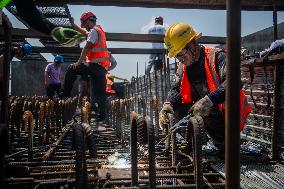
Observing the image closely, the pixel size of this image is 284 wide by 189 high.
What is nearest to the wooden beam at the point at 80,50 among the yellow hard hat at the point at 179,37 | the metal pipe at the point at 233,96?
the yellow hard hat at the point at 179,37

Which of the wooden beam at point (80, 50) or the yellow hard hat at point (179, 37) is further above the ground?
the wooden beam at point (80, 50)

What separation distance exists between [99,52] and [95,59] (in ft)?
0.64

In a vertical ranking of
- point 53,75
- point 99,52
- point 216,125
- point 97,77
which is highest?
point 99,52

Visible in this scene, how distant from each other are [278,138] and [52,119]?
4263 mm

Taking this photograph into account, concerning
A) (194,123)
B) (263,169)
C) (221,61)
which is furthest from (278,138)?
(194,123)

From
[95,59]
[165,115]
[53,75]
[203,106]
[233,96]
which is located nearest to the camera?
[233,96]

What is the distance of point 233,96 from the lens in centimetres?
117

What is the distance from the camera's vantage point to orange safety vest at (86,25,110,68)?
22.2 ft

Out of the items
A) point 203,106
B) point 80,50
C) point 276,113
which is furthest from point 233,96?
point 80,50

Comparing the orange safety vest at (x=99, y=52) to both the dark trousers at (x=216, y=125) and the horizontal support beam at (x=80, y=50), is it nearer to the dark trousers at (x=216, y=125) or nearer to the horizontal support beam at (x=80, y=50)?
the horizontal support beam at (x=80, y=50)

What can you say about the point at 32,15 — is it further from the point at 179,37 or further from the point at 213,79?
the point at 213,79

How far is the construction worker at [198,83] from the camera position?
12.6 ft

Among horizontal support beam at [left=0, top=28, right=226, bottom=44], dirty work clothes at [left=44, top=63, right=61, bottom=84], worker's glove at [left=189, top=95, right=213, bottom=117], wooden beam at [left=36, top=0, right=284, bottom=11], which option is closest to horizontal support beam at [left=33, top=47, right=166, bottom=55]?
horizontal support beam at [left=0, top=28, right=226, bottom=44]

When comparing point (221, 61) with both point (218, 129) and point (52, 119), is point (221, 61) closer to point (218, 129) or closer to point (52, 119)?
point (218, 129)
